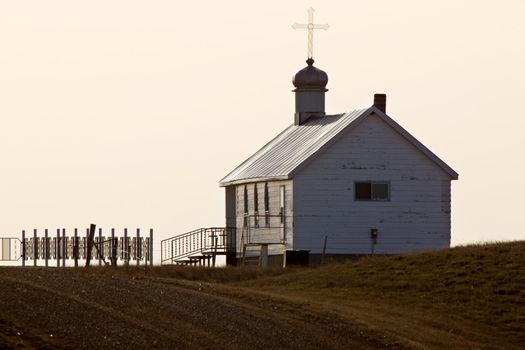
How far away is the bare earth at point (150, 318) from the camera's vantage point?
97.6 feet

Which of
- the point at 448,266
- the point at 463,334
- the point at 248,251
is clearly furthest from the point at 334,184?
the point at 463,334

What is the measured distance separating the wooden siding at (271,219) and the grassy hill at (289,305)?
6139mm

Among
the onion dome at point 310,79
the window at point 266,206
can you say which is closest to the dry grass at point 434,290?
the window at point 266,206

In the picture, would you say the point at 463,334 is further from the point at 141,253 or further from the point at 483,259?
the point at 141,253

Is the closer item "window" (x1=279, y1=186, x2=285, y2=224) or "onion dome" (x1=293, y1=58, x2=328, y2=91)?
"window" (x1=279, y1=186, x2=285, y2=224)

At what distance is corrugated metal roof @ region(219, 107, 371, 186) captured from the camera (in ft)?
203

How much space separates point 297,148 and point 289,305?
25.1m

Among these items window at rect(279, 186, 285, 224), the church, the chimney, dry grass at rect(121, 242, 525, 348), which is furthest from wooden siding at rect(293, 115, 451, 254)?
dry grass at rect(121, 242, 525, 348)

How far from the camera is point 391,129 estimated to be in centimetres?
6166

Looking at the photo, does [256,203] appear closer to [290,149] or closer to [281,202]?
[290,149]

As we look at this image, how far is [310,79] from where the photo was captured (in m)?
70.9

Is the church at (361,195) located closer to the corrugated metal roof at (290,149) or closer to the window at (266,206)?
the corrugated metal roof at (290,149)

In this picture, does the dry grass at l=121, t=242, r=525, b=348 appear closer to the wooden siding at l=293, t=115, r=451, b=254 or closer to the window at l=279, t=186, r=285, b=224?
the wooden siding at l=293, t=115, r=451, b=254

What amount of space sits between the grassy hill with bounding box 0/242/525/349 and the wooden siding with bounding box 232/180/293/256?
20.1 feet
